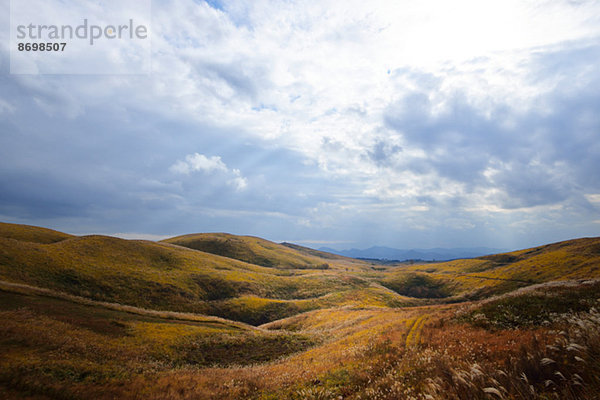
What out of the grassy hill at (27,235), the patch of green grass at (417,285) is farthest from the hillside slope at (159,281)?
Result: the patch of green grass at (417,285)

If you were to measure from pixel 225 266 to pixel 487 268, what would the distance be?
137468mm

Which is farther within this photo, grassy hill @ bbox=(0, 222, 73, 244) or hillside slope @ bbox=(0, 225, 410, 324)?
grassy hill @ bbox=(0, 222, 73, 244)

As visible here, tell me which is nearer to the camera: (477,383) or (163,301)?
(477,383)

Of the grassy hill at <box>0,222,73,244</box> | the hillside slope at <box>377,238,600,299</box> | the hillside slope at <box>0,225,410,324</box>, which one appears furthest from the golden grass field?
the hillside slope at <box>377,238,600,299</box>

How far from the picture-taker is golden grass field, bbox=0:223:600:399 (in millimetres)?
7047

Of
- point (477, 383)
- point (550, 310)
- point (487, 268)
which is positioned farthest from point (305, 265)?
point (477, 383)

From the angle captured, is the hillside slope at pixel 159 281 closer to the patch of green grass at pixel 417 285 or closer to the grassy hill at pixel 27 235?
the grassy hill at pixel 27 235

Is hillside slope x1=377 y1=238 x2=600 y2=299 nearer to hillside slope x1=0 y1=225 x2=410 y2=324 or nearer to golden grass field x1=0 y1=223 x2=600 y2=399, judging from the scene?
hillside slope x1=0 y1=225 x2=410 y2=324

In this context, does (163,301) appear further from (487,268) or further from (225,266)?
(487,268)

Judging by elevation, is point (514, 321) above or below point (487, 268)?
above

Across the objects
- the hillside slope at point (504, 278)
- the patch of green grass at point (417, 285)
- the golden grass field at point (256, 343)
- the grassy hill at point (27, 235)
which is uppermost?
the grassy hill at point (27, 235)

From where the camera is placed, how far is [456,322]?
19531mm

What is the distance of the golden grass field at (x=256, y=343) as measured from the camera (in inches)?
277

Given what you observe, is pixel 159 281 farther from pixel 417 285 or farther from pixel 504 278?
pixel 504 278
